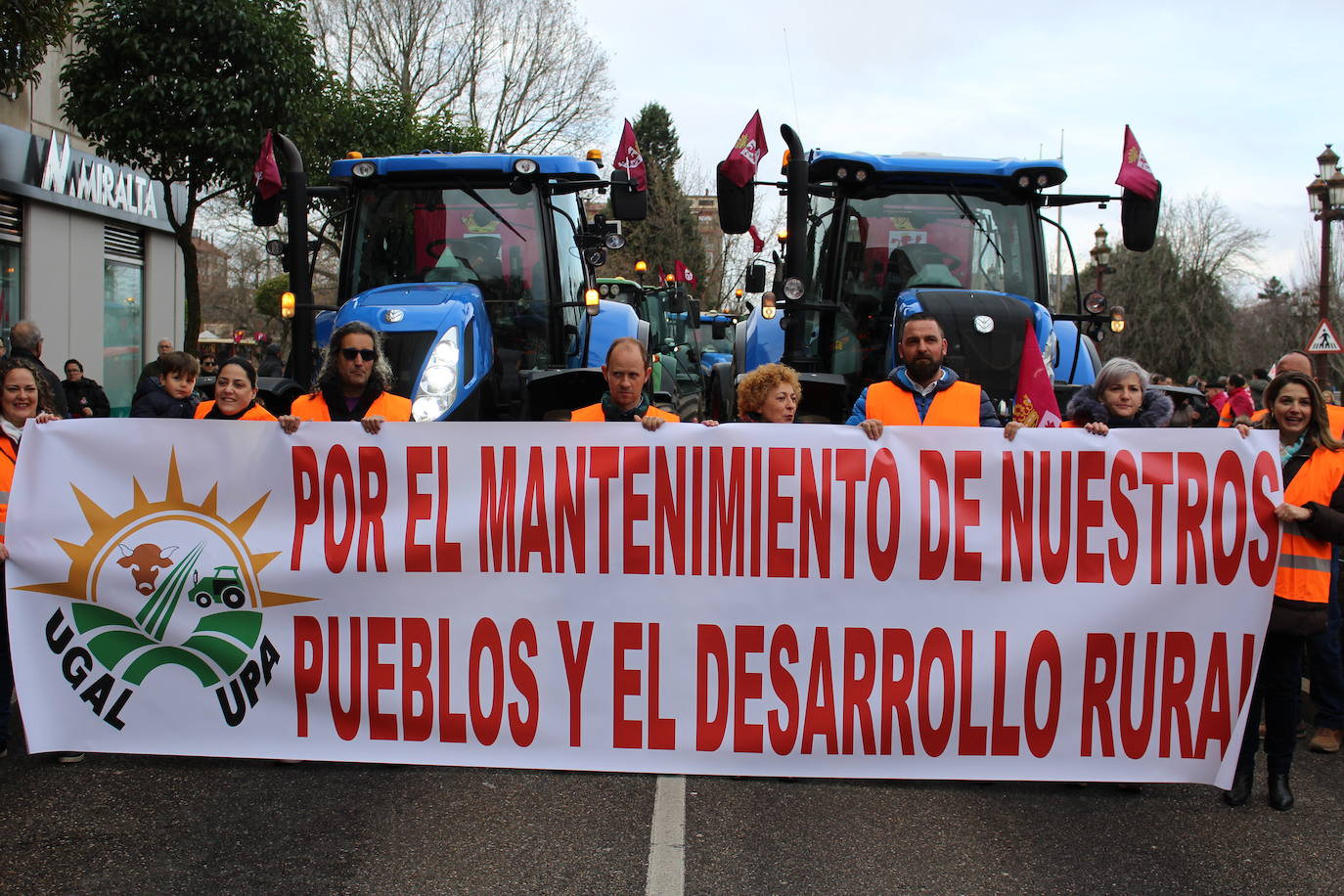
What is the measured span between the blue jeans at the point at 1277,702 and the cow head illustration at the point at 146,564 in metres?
4.26

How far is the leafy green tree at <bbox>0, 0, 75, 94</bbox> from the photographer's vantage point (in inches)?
393

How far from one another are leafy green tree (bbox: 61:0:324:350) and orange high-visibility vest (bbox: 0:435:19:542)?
9.60 metres

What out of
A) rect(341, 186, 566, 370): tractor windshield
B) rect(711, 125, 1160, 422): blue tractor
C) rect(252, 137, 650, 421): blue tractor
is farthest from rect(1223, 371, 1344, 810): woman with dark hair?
rect(341, 186, 566, 370): tractor windshield

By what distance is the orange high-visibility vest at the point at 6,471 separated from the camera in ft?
16.4

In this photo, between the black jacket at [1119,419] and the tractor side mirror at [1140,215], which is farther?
the tractor side mirror at [1140,215]

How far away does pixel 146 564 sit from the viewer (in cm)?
484

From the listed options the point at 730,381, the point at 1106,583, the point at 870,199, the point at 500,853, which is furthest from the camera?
the point at 730,381

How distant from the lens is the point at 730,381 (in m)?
12.0

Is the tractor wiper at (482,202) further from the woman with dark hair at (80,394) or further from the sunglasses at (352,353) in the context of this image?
the woman with dark hair at (80,394)

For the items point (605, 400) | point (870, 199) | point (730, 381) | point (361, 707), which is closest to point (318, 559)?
point (361, 707)

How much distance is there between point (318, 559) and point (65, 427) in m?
1.18

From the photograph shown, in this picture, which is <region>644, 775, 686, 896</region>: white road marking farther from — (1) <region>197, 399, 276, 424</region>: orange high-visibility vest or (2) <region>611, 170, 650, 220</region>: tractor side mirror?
(2) <region>611, 170, 650, 220</region>: tractor side mirror

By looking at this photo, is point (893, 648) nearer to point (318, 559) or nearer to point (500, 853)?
point (500, 853)

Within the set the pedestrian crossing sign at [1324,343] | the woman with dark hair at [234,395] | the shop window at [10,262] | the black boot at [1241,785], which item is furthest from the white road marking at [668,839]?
the pedestrian crossing sign at [1324,343]
